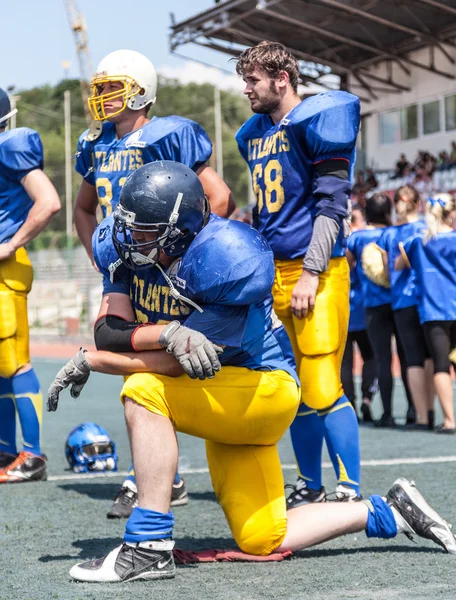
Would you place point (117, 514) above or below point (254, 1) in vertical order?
below

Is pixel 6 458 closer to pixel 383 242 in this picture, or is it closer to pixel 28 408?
pixel 28 408

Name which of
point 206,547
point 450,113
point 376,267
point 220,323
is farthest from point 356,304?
point 450,113

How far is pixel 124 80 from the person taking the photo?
4.46 m

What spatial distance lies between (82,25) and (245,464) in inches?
2413

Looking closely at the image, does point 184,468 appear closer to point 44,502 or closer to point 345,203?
point 44,502

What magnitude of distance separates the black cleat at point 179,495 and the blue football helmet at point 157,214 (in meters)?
1.58

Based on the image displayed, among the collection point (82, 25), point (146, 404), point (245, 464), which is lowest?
point (245, 464)

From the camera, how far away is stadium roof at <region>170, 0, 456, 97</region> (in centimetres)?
2231

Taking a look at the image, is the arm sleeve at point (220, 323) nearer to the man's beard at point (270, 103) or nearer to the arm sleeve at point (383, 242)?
the man's beard at point (270, 103)

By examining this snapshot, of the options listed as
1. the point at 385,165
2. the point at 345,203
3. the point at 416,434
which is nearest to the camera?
the point at 345,203

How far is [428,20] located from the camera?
2323 cm

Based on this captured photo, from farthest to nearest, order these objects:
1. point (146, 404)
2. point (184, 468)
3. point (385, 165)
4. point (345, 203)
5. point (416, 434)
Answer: point (385, 165)
point (416, 434)
point (184, 468)
point (345, 203)
point (146, 404)

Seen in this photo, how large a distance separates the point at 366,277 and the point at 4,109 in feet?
11.3

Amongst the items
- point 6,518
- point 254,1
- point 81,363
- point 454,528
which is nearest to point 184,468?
point 6,518
